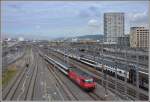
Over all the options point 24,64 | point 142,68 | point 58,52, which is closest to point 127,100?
point 142,68

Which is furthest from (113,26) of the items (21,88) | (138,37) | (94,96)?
(21,88)

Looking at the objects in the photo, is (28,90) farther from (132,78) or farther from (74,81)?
(132,78)

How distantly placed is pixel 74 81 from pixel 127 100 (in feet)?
11.1

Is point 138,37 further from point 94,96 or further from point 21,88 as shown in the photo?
point 21,88

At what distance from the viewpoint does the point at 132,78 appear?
29.9ft

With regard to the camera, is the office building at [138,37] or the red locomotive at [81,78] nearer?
the office building at [138,37]

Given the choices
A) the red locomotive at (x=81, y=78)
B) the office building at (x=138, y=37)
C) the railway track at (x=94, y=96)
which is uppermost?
the office building at (x=138, y=37)

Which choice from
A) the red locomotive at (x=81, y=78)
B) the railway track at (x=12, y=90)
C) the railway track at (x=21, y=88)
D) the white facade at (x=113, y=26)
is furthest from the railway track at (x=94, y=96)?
the railway track at (x=12, y=90)

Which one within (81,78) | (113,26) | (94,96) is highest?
(113,26)

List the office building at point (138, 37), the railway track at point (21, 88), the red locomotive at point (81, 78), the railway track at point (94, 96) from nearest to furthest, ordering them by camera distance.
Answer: the office building at point (138, 37) → the railway track at point (94, 96) → the railway track at point (21, 88) → the red locomotive at point (81, 78)

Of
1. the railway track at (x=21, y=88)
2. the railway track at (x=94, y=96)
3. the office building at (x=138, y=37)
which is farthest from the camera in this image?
the railway track at (x=21, y=88)

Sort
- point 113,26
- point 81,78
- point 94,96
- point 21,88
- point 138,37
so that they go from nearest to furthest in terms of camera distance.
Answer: point 138,37 → point 113,26 → point 94,96 → point 81,78 → point 21,88

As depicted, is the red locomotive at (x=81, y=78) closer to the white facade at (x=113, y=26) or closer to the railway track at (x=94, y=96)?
the railway track at (x=94, y=96)

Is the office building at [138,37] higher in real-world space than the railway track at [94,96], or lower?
higher
